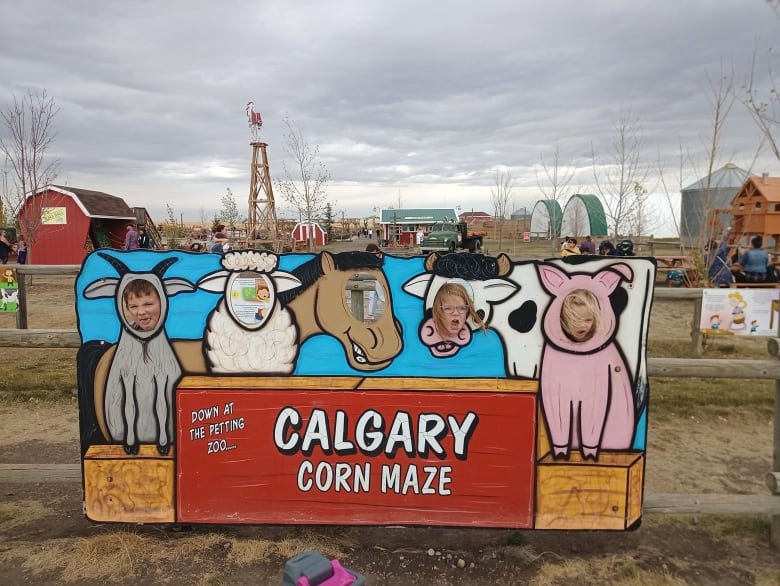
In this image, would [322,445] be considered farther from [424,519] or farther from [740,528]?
[740,528]

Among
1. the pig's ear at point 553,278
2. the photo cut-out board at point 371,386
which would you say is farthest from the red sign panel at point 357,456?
the pig's ear at point 553,278

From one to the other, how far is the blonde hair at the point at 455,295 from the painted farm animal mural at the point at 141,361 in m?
1.35

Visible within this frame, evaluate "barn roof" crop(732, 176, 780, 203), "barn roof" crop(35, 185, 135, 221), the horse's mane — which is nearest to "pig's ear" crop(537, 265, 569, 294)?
the horse's mane

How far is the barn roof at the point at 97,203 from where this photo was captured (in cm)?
2095

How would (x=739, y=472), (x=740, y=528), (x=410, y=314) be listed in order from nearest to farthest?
(x=410, y=314) < (x=740, y=528) < (x=739, y=472)

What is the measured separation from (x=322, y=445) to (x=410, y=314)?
34.6 inches

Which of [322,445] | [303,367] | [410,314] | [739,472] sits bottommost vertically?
[739,472]

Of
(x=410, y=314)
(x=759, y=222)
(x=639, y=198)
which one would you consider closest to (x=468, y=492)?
(x=410, y=314)

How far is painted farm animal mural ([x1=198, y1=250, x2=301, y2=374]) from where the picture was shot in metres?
2.78

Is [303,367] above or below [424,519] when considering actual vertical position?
above

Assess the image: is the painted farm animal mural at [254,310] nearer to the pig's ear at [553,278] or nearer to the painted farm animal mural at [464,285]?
the painted farm animal mural at [464,285]

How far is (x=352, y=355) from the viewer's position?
9.04ft

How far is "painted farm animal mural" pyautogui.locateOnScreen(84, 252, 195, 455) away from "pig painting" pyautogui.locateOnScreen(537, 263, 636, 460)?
200cm

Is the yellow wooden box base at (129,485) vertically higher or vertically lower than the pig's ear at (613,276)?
lower
